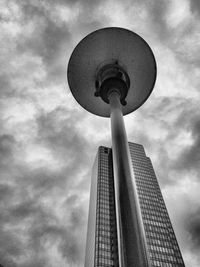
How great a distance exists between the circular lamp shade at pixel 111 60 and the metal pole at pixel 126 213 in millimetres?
4775

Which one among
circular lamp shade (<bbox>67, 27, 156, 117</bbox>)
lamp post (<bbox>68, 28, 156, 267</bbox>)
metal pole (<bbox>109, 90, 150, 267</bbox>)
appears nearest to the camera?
metal pole (<bbox>109, 90, 150, 267</bbox>)

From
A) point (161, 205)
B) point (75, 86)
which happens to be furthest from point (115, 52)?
point (161, 205)

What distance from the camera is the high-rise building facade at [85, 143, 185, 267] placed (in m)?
73.1

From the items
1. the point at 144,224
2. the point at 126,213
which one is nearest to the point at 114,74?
the point at 126,213

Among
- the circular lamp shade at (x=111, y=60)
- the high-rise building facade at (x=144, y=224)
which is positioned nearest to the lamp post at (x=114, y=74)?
the circular lamp shade at (x=111, y=60)

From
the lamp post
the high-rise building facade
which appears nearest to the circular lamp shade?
the lamp post

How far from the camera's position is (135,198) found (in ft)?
22.5

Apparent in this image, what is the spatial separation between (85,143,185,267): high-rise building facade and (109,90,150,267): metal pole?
6945 centimetres

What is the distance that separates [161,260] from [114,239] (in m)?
17.5

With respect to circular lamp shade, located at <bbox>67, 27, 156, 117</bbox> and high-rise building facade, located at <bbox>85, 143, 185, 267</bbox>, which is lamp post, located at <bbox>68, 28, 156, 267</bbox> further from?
high-rise building facade, located at <bbox>85, 143, 185, 267</bbox>

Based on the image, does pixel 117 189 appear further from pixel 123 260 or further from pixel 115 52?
pixel 115 52

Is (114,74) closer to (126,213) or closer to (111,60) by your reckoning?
(111,60)

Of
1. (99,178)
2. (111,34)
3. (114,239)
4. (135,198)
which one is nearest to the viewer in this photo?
(135,198)

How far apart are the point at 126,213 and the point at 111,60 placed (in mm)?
8151
